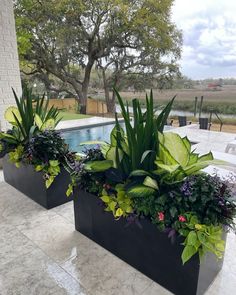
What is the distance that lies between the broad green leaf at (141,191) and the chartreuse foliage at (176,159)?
12 centimetres

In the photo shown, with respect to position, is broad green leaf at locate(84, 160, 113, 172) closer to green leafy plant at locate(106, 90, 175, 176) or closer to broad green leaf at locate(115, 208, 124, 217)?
green leafy plant at locate(106, 90, 175, 176)

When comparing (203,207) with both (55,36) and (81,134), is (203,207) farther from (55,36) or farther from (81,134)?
(55,36)

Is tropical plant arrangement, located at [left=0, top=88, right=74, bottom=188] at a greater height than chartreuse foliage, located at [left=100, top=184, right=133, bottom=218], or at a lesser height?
greater

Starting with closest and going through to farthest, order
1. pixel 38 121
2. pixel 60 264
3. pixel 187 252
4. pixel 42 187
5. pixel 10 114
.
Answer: pixel 187 252, pixel 60 264, pixel 42 187, pixel 38 121, pixel 10 114

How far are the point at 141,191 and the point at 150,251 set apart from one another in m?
0.47

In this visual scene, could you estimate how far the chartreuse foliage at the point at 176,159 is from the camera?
5.24ft

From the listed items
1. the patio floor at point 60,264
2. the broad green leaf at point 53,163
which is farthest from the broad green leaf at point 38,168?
the patio floor at point 60,264

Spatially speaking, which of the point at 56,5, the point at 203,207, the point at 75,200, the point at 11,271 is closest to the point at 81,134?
the point at 75,200

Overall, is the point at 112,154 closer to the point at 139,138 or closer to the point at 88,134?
the point at 139,138

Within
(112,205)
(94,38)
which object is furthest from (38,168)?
(94,38)

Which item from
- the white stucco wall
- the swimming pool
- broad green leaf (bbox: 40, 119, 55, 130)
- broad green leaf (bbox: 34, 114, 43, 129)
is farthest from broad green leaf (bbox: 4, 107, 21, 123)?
the swimming pool

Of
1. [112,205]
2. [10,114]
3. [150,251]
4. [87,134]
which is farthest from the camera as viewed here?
[87,134]

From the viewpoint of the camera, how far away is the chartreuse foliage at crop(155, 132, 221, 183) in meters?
1.60

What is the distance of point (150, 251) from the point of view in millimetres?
1696
